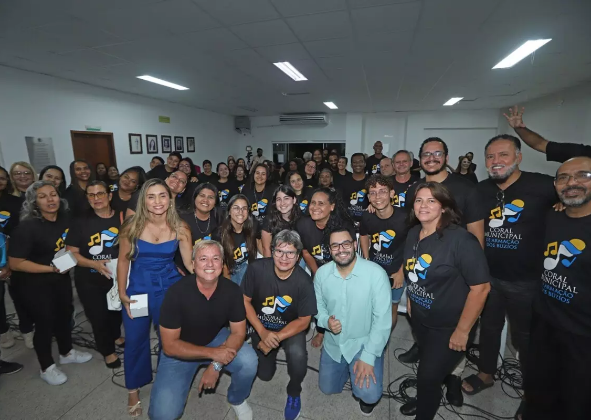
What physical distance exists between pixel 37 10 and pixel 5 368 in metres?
3.62

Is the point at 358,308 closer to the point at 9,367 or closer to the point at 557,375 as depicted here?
the point at 557,375

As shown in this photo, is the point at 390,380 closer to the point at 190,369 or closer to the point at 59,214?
the point at 190,369

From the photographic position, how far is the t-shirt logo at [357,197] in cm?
446

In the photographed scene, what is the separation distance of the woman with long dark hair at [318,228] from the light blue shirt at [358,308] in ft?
1.98

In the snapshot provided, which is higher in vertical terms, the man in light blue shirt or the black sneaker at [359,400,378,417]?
the man in light blue shirt

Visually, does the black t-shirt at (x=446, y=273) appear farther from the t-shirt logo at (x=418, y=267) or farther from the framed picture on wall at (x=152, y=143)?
the framed picture on wall at (x=152, y=143)

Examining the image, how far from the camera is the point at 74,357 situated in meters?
2.60

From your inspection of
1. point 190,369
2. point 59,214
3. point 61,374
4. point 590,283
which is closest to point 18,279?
point 59,214

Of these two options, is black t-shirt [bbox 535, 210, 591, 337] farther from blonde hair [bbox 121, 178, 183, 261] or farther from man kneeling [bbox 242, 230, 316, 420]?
blonde hair [bbox 121, 178, 183, 261]

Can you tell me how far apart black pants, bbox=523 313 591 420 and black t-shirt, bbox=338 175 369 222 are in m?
2.71

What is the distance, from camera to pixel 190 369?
2055 mm

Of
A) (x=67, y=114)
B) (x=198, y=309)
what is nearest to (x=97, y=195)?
(x=198, y=309)

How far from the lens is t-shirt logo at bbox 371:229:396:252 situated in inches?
102

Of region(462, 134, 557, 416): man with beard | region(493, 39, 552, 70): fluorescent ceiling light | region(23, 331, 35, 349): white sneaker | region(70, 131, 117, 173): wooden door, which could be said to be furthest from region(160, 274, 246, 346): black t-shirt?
region(70, 131, 117, 173): wooden door
